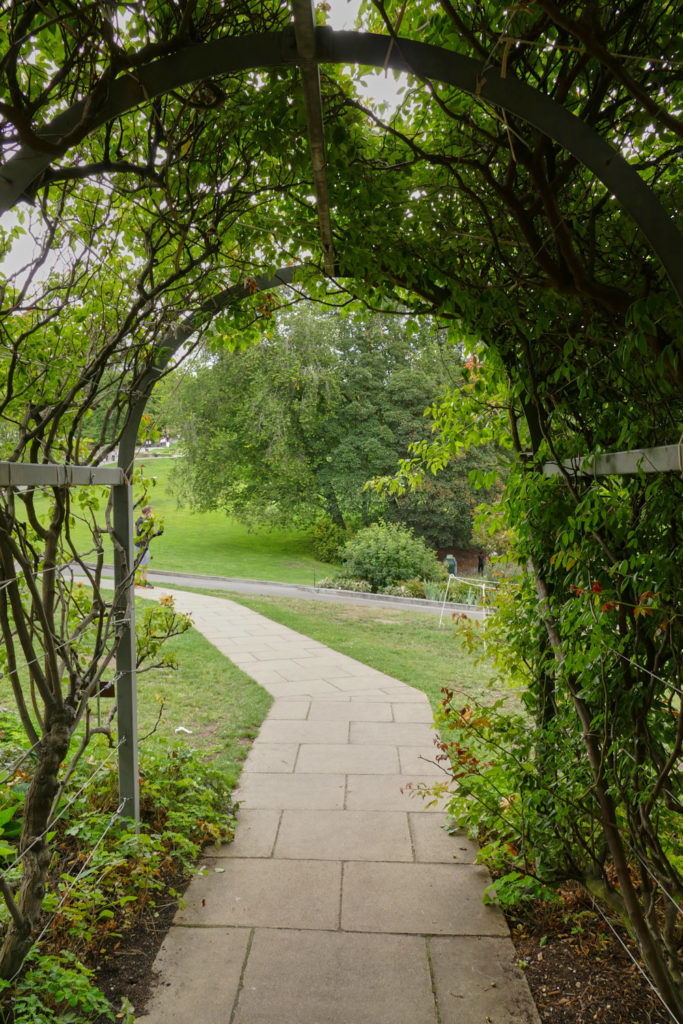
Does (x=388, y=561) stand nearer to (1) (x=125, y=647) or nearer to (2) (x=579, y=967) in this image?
(1) (x=125, y=647)

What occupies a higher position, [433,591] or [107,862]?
[107,862]

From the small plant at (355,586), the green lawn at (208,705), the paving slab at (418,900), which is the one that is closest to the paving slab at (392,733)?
the green lawn at (208,705)

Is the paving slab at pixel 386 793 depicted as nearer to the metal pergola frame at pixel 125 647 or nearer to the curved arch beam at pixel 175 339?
the metal pergola frame at pixel 125 647

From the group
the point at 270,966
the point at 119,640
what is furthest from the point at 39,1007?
the point at 119,640

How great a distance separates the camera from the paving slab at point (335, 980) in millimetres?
1989

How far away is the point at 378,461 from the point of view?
16.9 metres

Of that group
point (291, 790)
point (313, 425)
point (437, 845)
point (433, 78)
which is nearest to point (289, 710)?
point (291, 790)

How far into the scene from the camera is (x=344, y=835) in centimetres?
307

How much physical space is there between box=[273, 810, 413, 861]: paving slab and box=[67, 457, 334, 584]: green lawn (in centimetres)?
1007

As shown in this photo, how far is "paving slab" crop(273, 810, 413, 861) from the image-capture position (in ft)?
9.55

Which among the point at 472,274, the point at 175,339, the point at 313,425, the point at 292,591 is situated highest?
the point at 313,425

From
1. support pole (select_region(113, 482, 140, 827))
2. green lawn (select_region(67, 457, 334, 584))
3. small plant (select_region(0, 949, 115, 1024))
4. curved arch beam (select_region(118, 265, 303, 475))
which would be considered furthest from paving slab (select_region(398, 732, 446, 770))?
green lawn (select_region(67, 457, 334, 584))

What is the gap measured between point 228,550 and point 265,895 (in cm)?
1625

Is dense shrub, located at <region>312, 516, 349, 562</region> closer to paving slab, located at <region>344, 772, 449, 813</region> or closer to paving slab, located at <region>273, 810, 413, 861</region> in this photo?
paving slab, located at <region>344, 772, 449, 813</region>
